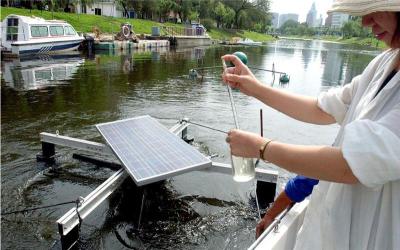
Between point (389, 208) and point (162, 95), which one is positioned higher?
point (389, 208)

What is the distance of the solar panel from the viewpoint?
4.71 m

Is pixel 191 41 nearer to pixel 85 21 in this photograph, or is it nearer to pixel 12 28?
pixel 85 21

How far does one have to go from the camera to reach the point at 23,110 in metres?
11.0

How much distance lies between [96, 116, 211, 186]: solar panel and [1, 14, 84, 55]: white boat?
72.3 ft

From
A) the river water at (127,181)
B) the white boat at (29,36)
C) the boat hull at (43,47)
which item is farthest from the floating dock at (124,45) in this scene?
the river water at (127,181)

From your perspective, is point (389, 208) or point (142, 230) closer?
point (389, 208)

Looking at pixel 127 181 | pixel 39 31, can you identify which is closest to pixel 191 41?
pixel 39 31

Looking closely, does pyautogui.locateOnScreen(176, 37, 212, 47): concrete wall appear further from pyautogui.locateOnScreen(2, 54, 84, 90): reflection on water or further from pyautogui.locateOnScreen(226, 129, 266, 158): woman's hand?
pyautogui.locateOnScreen(226, 129, 266, 158): woman's hand

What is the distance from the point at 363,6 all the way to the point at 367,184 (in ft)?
2.51

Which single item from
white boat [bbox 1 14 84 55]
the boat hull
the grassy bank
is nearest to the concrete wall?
the grassy bank

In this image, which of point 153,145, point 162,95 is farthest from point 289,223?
point 162,95

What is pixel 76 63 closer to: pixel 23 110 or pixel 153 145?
pixel 23 110

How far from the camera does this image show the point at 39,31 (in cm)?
2628

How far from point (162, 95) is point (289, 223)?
12.8 m
